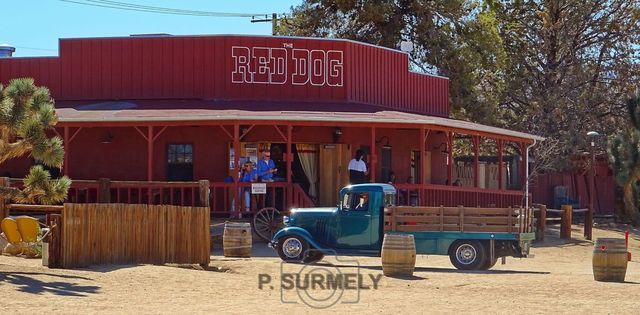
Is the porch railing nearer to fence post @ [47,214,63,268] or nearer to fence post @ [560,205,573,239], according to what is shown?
fence post @ [560,205,573,239]

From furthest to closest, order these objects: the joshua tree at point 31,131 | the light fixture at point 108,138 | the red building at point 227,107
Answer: the light fixture at point 108,138 → the red building at point 227,107 → the joshua tree at point 31,131

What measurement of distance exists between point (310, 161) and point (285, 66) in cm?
286

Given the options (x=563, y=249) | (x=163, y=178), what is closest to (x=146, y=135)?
(x=163, y=178)

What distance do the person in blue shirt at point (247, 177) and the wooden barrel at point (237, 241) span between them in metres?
4.61

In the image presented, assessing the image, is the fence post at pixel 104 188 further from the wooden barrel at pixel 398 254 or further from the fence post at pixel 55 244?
the wooden barrel at pixel 398 254

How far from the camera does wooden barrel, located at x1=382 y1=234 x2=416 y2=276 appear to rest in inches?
Result: 699

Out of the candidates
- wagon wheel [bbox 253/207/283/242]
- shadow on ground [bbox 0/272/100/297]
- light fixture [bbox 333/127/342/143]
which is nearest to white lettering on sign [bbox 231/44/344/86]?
light fixture [bbox 333/127/342/143]

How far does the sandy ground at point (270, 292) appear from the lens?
1357 centimetres

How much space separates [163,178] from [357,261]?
30.4ft

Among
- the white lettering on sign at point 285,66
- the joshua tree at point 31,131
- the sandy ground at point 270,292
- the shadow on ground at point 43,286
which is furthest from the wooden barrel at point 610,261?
the white lettering on sign at point 285,66

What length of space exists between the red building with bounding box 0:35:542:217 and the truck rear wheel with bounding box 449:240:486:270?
6.54 metres

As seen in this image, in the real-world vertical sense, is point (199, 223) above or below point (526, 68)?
below

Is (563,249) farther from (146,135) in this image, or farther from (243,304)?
(243,304)

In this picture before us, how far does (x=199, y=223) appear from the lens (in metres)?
19.2
